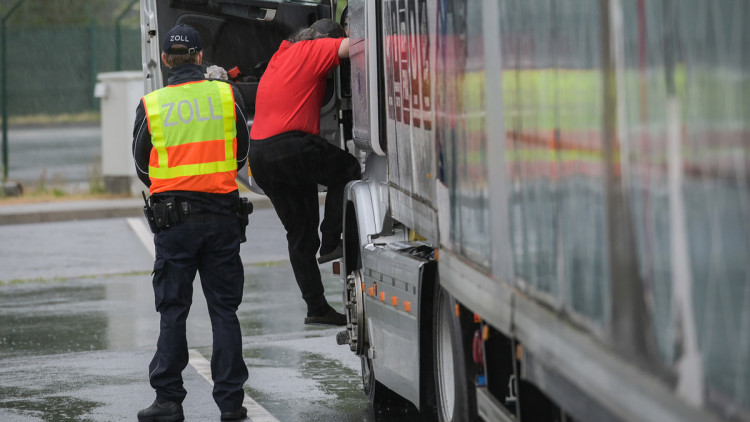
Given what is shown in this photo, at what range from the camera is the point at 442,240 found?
4992mm

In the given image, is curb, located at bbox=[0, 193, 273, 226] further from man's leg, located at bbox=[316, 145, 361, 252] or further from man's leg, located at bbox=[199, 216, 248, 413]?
man's leg, located at bbox=[199, 216, 248, 413]

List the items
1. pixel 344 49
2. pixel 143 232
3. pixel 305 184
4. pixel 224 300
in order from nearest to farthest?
pixel 224 300
pixel 344 49
pixel 305 184
pixel 143 232

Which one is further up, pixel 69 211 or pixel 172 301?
pixel 172 301

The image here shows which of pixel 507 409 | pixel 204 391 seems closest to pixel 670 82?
pixel 507 409

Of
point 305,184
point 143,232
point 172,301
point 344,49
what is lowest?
point 143,232

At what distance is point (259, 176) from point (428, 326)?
2.93 metres

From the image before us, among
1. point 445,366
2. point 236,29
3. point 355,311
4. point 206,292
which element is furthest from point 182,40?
point 236,29

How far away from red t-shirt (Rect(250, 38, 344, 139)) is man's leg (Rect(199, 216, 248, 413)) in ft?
4.31

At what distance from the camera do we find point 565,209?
323 cm

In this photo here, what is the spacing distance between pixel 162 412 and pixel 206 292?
2.08 ft

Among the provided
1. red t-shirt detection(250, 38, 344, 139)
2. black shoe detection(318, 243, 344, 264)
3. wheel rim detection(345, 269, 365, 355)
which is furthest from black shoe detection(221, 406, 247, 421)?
red t-shirt detection(250, 38, 344, 139)

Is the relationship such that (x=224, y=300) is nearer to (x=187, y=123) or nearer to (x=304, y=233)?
(x=187, y=123)

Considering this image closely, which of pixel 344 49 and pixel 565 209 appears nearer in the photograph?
pixel 565 209

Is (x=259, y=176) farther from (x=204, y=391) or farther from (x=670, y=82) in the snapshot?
(x=670, y=82)
